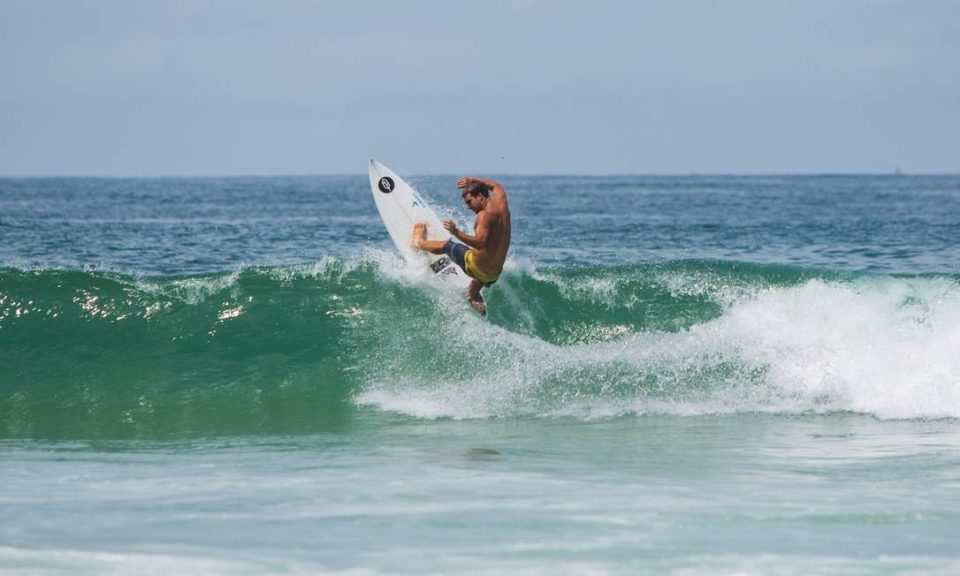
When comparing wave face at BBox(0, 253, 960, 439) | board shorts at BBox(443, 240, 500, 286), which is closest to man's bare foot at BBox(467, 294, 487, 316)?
wave face at BBox(0, 253, 960, 439)

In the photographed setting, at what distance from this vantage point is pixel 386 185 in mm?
14141

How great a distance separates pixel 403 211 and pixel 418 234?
0.52 m

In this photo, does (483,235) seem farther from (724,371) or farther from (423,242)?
(724,371)

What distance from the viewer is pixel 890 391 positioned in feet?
36.8

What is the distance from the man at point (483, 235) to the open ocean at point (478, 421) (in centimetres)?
66

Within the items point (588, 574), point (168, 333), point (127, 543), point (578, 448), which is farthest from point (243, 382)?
point (588, 574)

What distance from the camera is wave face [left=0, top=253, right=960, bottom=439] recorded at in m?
11.0

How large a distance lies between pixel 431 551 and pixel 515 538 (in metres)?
0.50

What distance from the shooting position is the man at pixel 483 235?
11.7m

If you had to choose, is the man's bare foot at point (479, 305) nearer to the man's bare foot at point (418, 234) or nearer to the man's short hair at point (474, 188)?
the man's bare foot at point (418, 234)

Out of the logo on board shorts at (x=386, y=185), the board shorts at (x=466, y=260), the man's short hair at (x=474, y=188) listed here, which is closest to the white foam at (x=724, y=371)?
the board shorts at (x=466, y=260)

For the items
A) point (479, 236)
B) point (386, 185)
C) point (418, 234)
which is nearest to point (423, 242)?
point (418, 234)

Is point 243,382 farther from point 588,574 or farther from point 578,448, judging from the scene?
point 588,574

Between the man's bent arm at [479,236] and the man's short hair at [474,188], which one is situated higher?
the man's short hair at [474,188]
